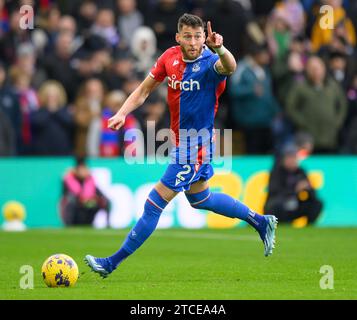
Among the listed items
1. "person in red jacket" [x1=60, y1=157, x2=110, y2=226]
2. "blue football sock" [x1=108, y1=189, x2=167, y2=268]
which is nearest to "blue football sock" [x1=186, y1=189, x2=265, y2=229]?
"blue football sock" [x1=108, y1=189, x2=167, y2=268]

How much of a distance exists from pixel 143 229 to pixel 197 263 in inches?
84.9

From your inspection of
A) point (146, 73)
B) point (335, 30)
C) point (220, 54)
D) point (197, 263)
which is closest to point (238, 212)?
point (197, 263)

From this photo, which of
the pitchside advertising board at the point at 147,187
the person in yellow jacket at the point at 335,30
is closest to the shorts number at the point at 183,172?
the pitchside advertising board at the point at 147,187

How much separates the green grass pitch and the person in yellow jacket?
5177 millimetres

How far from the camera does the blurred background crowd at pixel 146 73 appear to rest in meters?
20.8

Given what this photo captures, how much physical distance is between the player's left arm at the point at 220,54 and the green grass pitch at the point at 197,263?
2185mm

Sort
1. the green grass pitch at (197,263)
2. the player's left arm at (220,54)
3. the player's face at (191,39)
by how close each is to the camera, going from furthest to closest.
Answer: the player's face at (191,39)
the player's left arm at (220,54)
the green grass pitch at (197,263)

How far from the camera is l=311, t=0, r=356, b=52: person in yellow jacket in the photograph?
2278 centimetres

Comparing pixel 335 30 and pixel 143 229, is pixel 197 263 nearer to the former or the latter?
pixel 143 229

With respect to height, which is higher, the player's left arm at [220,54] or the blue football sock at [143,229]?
the player's left arm at [220,54]

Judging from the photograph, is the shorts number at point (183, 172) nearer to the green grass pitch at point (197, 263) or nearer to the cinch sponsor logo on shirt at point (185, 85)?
the cinch sponsor logo on shirt at point (185, 85)

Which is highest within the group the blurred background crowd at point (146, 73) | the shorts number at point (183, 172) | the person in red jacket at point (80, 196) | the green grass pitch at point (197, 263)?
the blurred background crowd at point (146, 73)

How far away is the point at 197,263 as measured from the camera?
535 inches
